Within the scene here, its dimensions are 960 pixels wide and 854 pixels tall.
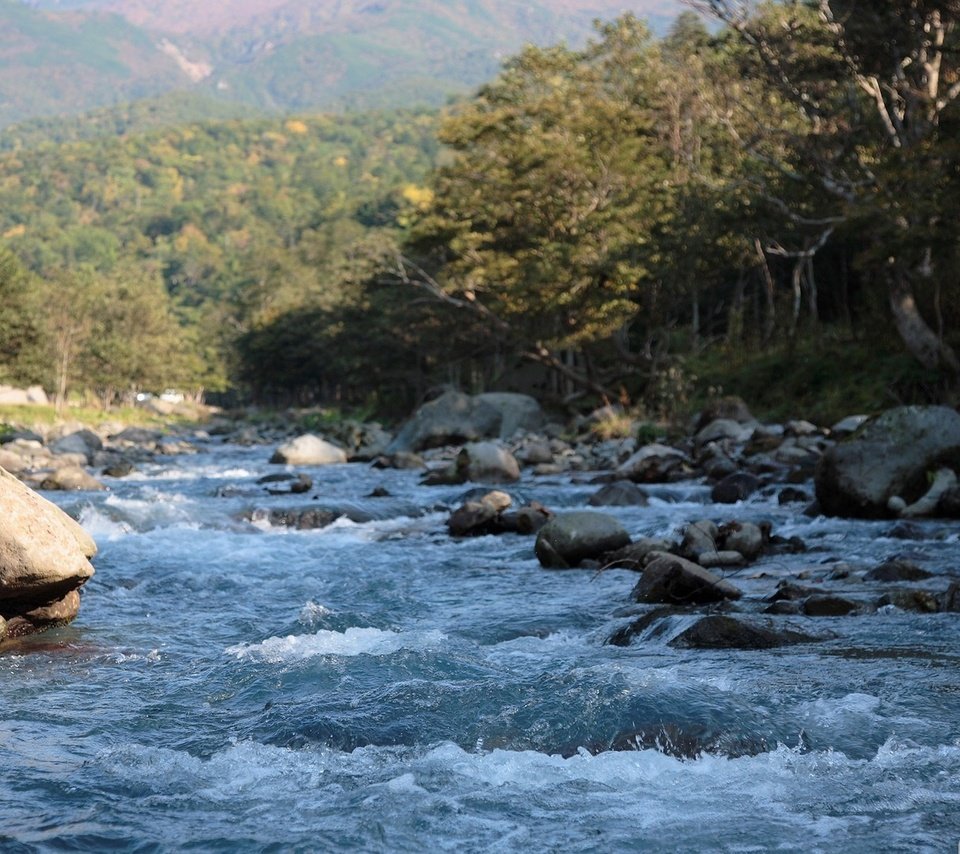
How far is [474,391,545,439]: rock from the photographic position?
35406mm

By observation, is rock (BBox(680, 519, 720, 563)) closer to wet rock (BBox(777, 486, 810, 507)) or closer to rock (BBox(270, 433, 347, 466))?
wet rock (BBox(777, 486, 810, 507))

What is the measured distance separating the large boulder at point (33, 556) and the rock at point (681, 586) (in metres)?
4.96

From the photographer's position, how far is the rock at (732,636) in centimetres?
827

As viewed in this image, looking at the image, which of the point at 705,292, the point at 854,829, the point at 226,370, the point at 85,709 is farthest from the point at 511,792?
the point at 226,370

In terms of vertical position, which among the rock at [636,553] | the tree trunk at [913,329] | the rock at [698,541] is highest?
the tree trunk at [913,329]

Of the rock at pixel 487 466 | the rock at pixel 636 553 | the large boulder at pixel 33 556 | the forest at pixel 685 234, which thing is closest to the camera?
the large boulder at pixel 33 556

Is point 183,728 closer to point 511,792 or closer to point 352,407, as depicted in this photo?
point 511,792

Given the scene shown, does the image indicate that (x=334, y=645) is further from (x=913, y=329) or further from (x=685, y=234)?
(x=685, y=234)

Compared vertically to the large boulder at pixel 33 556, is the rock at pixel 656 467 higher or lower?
lower

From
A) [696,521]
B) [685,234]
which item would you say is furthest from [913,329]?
[696,521]

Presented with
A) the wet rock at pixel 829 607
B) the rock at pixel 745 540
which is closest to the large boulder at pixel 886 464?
the rock at pixel 745 540

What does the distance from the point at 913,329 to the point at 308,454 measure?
16007 millimetres

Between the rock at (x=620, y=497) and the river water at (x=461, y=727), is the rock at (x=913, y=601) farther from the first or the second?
the rock at (x=620, y=497)

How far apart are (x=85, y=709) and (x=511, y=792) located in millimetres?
3025
